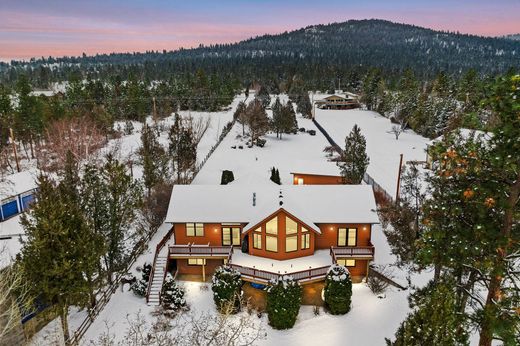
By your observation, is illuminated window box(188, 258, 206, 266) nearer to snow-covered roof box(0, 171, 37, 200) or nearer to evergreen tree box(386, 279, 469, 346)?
snow-covered roof box(0, 171, 37, 200)

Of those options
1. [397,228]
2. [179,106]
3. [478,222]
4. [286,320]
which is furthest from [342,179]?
[179,106]

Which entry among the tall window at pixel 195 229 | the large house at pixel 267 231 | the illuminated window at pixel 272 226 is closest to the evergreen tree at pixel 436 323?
the large house at pixel 267 231

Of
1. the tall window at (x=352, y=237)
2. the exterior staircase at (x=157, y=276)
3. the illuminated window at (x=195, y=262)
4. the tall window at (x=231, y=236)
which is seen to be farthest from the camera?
the tall window at (x=231, y=236)

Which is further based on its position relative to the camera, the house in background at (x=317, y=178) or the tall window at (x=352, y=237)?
the house in background at (x=317, y=178)

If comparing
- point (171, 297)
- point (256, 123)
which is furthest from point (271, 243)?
point (256, 123)

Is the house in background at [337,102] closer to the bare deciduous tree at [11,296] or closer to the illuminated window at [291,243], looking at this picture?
the illuminated window at [291,243]

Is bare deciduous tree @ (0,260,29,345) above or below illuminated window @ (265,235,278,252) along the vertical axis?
above

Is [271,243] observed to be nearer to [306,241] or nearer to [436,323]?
[306,241]

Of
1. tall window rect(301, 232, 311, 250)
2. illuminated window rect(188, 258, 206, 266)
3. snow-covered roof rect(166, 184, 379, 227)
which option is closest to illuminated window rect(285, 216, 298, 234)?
snow-covered roof rect(166, 184, 379, 227)
